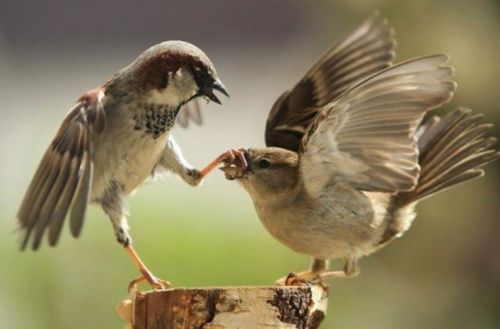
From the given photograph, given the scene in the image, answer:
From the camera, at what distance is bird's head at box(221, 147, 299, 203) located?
2.57 m

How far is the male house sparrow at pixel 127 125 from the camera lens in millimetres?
2316

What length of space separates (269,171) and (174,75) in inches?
12.9

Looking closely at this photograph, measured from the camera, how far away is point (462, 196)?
3.93m

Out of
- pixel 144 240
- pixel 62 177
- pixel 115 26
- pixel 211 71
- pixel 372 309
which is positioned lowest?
pixel 372 309

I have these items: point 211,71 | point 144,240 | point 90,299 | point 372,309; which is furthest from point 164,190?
point 211,71

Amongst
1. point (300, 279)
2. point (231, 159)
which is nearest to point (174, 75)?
point (231, 159)

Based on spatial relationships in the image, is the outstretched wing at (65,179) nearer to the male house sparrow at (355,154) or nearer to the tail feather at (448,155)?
the male house sparrow at (355,154)

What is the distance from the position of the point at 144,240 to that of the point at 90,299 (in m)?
0.39

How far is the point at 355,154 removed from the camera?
8.20 feet

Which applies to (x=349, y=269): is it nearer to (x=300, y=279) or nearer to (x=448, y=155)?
(x=300, y=279)

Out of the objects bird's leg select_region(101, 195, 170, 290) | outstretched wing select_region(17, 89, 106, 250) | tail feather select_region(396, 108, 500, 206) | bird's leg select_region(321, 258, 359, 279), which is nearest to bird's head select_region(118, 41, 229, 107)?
outstretched wing select_region(17, 89, 106, 250)

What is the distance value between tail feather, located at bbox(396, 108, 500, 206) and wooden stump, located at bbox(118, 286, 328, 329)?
70 centimetres

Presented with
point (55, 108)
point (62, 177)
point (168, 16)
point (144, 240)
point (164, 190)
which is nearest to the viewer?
point (62, 177)

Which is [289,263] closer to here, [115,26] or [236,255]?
[236,255]
